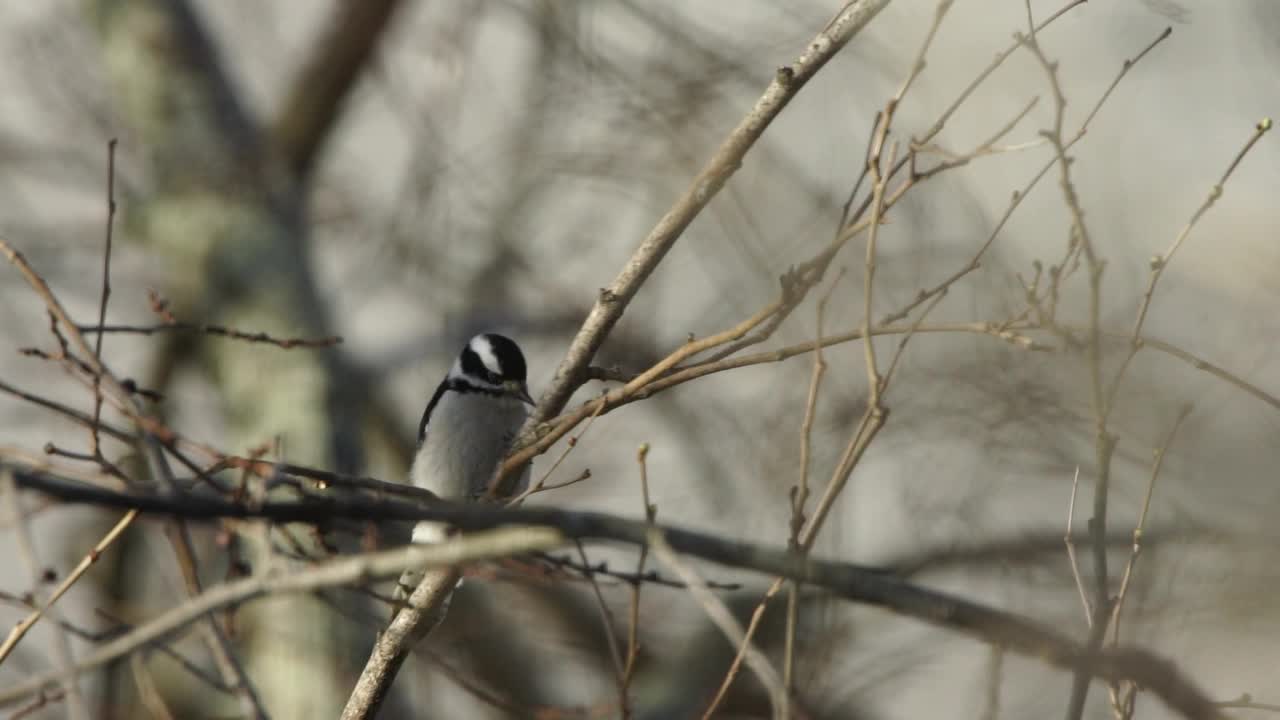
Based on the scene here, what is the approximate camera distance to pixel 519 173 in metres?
12.0

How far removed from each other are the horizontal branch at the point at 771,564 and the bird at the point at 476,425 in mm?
4162

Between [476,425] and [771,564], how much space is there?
454 cm

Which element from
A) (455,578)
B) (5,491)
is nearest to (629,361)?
(455,578)

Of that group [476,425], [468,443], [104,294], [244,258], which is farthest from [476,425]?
[244,258]

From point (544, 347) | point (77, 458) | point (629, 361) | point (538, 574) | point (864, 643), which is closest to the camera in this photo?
point (77, 458)

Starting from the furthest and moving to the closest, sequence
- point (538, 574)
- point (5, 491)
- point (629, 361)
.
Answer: point (629, 361), point (538, 574), point (5, 491)

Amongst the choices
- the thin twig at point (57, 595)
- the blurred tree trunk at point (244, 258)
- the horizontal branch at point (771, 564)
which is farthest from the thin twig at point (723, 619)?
the blurred tree trunk at point (244, 258)

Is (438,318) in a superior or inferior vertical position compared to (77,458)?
superior

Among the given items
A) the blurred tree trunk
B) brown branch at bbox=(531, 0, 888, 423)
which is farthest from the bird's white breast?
the blurred tree trunk

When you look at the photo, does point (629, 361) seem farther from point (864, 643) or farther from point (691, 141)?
point (864, 643)

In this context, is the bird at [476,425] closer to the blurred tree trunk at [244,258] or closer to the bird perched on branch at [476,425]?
the bird perched on branch at [476,425]

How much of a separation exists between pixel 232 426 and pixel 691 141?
4.81 metres

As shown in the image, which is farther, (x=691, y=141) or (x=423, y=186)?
(x=423, y=186)

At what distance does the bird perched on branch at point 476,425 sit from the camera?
6430 mm
